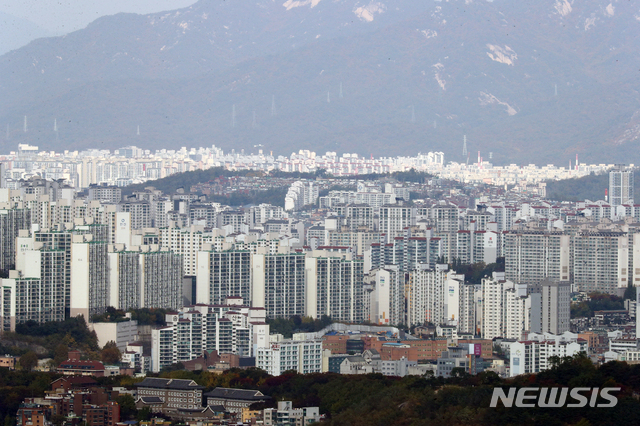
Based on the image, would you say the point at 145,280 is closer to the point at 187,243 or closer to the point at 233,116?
the point at 187,243

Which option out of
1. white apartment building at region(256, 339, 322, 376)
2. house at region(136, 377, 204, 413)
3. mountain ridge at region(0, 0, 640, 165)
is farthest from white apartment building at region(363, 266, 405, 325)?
mountain ridge at region(0, 0, 640, 165)

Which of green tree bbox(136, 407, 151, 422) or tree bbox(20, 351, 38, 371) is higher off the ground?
tree bbox(20, 351, 38, 371)

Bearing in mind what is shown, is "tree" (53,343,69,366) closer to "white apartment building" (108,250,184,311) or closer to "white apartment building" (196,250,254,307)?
"white apartment building" (108,250,184,311)

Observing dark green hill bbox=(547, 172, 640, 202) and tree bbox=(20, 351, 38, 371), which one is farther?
dark green hill bbox=(547, 172, 640, 202)

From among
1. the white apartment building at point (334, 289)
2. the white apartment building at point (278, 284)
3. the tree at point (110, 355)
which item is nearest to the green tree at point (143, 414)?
the tree at point (110, 355)

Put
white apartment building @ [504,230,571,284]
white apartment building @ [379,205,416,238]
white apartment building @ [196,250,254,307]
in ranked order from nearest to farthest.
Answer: white apartment building @ [196,250,254,307], white apartment building @ [504,230,571,284], white apartment building @ [379,205,416,238]

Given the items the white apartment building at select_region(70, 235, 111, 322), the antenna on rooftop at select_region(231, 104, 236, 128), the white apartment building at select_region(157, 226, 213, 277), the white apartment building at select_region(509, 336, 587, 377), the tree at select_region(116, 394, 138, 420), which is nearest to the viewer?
the tree at select_region(116, 394, 138, 420)
